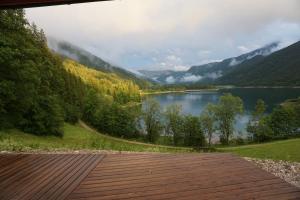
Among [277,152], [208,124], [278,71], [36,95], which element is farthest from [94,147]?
[278,71]

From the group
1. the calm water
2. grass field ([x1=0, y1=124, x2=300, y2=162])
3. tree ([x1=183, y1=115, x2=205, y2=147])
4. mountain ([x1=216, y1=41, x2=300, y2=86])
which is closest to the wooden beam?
grass field ([x1=0, y1=124, x2=300, y2=162])

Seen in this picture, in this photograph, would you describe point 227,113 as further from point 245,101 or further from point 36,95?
point 245,101

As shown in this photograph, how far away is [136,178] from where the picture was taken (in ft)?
15.2

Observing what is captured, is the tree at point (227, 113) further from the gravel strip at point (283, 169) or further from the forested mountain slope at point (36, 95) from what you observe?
the gravel strip at point (283, 169)

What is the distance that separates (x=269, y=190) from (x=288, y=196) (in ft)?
0.90

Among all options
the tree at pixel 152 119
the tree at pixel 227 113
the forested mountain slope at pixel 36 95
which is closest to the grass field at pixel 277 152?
the forested mountain slope at pixel 36 95

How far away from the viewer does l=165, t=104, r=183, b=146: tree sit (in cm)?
4203

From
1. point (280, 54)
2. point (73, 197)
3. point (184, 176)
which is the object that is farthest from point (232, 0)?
point (280, 54)

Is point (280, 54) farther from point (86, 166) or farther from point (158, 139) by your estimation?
point (86, 166)

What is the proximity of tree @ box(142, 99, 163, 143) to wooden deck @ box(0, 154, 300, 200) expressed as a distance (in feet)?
123

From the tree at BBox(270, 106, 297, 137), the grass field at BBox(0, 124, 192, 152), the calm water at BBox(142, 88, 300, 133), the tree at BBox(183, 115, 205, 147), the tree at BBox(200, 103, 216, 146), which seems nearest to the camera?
the grass field at BBox(0, 124, 192, 152)

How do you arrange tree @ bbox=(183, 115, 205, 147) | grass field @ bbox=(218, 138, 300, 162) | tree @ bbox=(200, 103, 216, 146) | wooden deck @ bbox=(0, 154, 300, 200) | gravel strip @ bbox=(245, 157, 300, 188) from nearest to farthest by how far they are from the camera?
wooden deck @ bbox=(0, 154, 300, 200) → gravel strip @ bbox=(245, 157, 300, 188) → grass field @ bbox=(218, 138, 300, 162) → tree @ bbox=(183, 115, 205, 147) → tree @ bbox=(200, 103, 216, 146)

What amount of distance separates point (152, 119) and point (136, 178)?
40039 millimetres

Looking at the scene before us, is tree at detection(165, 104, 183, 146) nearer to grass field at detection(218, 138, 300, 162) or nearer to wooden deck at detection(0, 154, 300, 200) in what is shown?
grass field at detection(218, 138, 300, 162)
